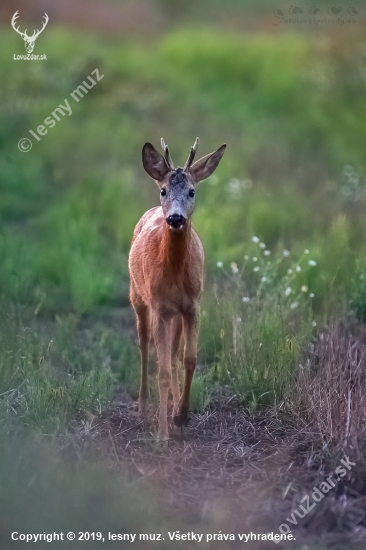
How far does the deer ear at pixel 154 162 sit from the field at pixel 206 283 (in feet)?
5.12

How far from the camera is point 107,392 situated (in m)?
6.32

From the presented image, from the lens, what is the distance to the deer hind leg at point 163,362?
5857mm

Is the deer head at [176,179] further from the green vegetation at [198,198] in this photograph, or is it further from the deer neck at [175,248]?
the green vegetation at [198,198]

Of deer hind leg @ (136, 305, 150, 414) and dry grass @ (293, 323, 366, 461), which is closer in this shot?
dry grass @ (293, 323, 366, 461)

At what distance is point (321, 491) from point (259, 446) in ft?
2.63

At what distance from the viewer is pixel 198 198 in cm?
1123

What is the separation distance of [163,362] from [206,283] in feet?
8.68

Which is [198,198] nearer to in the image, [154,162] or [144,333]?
[144,333]

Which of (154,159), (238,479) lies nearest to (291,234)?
(154,159)

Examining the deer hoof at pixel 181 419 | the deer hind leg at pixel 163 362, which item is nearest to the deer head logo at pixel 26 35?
the deer hind leg at pixel 163 362

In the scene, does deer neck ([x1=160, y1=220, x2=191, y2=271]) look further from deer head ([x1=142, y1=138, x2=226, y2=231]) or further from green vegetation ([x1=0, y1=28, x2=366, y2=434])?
green vegetation ([x1=0, y1=28, x2=366, y2=434])

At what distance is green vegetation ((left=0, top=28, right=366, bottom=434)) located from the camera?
665 cm

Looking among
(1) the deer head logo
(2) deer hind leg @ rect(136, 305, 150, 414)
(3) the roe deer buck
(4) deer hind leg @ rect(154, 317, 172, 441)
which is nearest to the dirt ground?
(4) deer hind leg @ rect(154, 317, 172, 441)

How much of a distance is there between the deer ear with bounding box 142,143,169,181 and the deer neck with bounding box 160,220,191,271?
1.21ft
